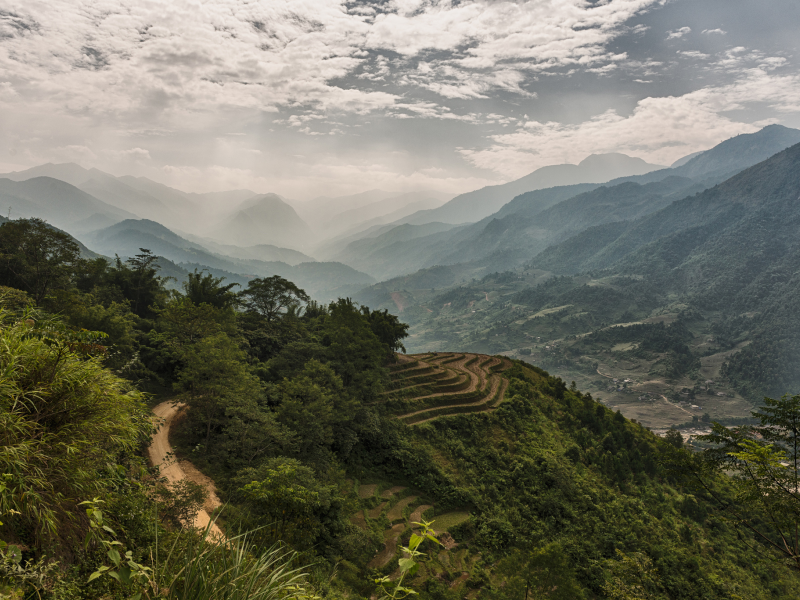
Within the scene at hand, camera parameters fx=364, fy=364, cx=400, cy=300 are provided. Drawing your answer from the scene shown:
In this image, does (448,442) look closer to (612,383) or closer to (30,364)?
(30,364)

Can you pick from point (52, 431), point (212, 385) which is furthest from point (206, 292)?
point (52, 431)

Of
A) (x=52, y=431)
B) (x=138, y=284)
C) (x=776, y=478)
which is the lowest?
(x=776, y=478)

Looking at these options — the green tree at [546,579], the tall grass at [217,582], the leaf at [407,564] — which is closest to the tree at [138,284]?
the green tree at [546,579]

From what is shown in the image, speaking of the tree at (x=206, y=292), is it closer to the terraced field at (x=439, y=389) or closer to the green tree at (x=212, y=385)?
the green tree at (x=212, y=385)

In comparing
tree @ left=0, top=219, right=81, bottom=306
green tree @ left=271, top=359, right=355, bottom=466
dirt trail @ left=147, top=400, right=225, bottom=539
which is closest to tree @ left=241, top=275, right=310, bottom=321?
tree @ left=0, top=219, right=81, bottom=306

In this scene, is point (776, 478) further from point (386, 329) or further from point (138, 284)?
point (138, 284)

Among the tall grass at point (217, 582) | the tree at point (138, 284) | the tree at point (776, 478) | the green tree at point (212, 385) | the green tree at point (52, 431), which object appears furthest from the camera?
the tree at point (138, 284)
